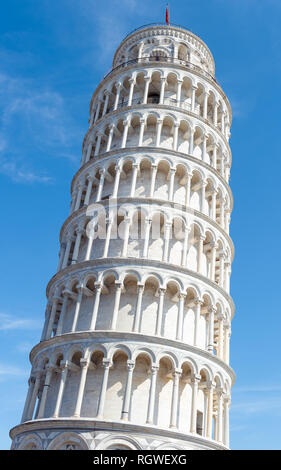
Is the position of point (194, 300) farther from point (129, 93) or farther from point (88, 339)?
point (129, 93)

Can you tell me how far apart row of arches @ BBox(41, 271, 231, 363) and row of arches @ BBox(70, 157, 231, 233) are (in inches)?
208

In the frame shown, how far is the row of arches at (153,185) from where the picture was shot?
30.0 m

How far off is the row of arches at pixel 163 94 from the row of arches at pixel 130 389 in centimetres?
1688

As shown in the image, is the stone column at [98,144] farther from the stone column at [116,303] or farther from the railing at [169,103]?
the stone column at [116,303]

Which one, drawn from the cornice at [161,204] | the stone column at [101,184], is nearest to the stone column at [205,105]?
the cornice at [161,204]

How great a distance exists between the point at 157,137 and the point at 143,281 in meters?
10.3

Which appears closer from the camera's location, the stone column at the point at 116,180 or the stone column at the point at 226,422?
the stone column at the point at 226,422

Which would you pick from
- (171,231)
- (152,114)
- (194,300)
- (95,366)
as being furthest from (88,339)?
(152,114)

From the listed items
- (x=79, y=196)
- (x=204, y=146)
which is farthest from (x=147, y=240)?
(x=204, y=146)

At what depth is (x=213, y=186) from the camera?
31859mm

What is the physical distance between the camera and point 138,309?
2509 cm

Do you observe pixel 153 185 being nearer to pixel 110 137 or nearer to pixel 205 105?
pixel 110 137

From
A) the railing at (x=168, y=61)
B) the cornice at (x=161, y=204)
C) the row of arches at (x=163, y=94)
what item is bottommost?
the cornice at (x=161, y=204)
